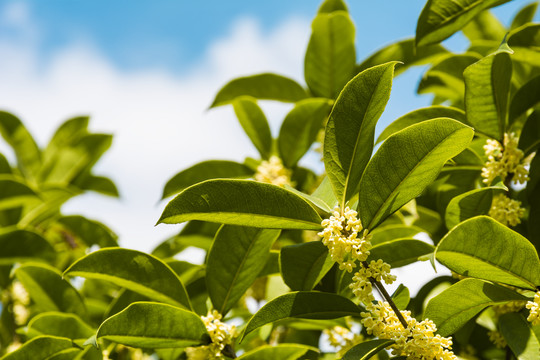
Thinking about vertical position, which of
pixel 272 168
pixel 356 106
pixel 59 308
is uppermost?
pixel 356 106

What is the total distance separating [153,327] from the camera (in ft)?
5.57

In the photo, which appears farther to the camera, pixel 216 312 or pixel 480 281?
pixel 216 312

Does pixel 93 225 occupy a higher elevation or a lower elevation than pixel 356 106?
lower

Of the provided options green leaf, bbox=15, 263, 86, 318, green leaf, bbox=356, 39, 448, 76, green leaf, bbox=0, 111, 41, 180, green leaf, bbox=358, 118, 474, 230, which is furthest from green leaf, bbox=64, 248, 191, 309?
green leaf, bbox=0, 111, 41, 180

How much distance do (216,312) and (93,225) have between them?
4.45ft

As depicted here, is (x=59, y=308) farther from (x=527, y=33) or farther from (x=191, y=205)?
(x=527, y=33)

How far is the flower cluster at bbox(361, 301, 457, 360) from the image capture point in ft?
4.89

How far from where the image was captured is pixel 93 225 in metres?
3.03

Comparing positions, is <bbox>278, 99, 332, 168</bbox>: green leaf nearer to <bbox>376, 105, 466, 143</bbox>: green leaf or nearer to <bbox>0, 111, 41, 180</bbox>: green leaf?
<bbox>376, 105, 466, 143</bbox>: green leaf

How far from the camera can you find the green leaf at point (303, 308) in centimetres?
157

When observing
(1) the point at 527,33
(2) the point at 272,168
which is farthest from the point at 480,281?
(2) the point at 272,168

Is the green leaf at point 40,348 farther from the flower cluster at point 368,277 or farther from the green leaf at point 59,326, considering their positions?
the flower cluster at point 368,277

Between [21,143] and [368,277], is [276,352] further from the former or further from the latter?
[21,143]

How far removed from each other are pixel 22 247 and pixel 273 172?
4.28ft
